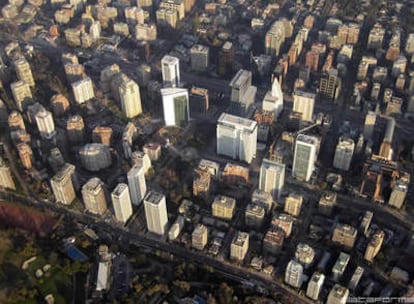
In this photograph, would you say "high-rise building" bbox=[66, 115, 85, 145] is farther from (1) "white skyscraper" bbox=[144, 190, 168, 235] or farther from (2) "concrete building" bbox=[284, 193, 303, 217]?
(2) "concrete building" bbox=[284, 193, 303, 217]

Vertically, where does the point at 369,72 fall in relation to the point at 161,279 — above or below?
above

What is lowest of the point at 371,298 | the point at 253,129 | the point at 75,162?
the point at 371,298

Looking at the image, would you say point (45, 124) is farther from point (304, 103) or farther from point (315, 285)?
point (315, 285)

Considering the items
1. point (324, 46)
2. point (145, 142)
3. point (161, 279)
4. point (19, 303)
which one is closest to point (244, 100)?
point (145, 142)

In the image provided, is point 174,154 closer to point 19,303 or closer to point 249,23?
point 19,303

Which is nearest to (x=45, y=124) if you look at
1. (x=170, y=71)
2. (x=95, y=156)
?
(x=95, y=156)

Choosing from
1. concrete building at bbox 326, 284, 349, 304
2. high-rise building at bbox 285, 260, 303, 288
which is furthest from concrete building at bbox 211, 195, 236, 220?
concrete building at bbox 326, 284, 349, 304
